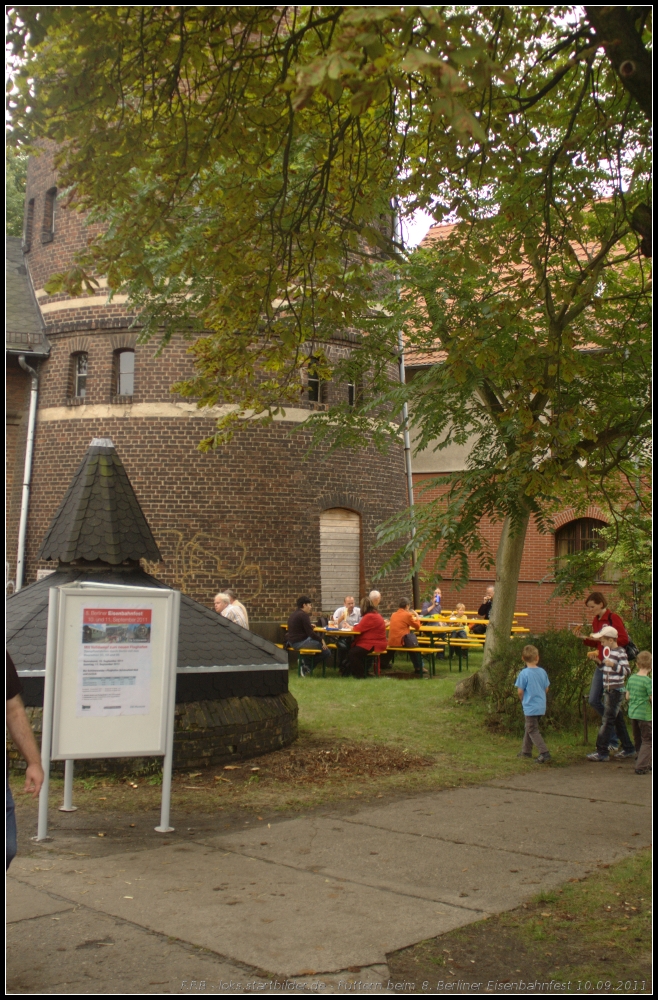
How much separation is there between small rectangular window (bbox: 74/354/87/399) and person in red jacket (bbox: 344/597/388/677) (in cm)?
849


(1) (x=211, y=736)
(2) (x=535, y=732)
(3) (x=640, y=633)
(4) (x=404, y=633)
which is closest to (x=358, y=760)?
(1) (x=211, y=736)

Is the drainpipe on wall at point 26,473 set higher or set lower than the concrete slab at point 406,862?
higher

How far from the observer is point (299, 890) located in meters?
5.45

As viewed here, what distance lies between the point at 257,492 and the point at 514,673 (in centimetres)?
893

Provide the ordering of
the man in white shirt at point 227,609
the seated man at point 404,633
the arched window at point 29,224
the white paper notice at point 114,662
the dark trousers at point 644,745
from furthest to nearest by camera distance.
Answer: the arched window at point 29,224 → the seated man at point 404,633 → the man in white shirt at point 227,609 → the dark trousers at point 644,745 → the white paper notice at point 114,662

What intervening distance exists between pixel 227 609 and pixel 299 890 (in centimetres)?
852

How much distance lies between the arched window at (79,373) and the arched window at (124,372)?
2.87 ft

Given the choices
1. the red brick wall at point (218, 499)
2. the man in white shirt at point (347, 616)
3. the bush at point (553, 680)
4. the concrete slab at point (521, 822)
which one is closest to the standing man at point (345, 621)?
the man in white shirt at point (347, 616)

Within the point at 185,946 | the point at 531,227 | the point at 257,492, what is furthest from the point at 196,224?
the point at 257,492

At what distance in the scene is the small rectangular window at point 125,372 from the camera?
19.9 meters

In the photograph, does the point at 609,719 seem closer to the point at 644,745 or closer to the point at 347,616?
the point at 644,745

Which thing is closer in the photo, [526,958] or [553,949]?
[526,958]

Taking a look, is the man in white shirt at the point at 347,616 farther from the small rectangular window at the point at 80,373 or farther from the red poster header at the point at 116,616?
the red poster header at the point at 116,616

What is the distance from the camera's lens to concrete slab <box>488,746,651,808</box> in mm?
8352
